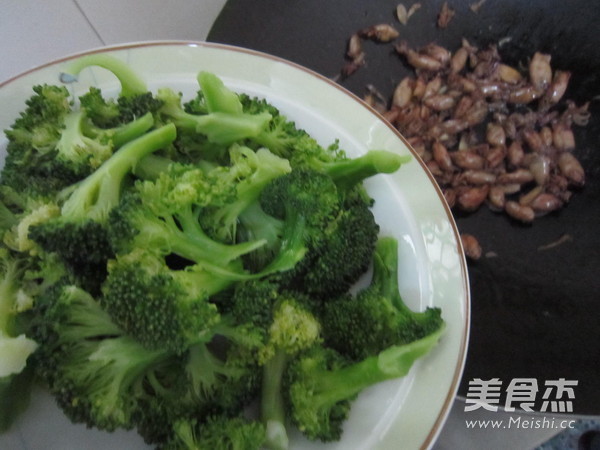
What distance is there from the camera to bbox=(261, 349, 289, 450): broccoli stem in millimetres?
707

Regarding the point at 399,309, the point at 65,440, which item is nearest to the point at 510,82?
the point at 399,309

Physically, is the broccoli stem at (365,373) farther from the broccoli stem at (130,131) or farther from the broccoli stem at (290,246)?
the broccoli stem at (130,131)

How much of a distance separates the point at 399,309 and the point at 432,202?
219 mm

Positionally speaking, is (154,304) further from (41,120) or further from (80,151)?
(41,120)

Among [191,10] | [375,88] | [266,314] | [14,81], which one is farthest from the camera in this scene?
[191,10]

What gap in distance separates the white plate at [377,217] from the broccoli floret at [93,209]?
18 cm

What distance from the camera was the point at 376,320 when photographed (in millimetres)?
723

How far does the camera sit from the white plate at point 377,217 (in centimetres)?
72

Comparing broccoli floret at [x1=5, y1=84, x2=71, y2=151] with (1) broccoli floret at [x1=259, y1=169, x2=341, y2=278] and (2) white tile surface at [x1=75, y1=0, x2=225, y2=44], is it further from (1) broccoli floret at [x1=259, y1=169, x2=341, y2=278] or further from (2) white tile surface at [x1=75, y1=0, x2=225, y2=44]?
(2) white tile surface at [x1=75, y1=0, x2=225, y2=44]

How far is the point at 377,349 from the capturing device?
733mm

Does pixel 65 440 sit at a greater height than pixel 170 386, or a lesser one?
lesser

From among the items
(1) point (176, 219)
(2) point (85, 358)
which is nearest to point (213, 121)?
(1) point (176, 219)

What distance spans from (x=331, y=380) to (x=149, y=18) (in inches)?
48.9

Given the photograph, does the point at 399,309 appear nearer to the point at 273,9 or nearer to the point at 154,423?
the point at 154,423
